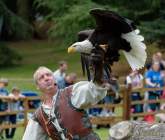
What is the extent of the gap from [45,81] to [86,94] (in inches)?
20.4

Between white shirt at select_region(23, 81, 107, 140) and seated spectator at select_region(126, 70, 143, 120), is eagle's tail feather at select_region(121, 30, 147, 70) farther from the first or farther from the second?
seated spectator at select_region(126, 70, 143, 120)

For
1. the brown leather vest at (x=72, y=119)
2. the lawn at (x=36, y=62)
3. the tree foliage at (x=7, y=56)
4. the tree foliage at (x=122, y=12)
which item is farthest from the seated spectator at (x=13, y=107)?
the tree foliage at (x=7, y=56)

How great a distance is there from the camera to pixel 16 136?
12.7m

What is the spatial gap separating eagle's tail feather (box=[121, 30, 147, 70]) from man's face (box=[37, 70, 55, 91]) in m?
0.88

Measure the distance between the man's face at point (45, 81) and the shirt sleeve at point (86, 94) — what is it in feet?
0.89

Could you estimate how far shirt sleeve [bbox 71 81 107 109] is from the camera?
15.0 ft

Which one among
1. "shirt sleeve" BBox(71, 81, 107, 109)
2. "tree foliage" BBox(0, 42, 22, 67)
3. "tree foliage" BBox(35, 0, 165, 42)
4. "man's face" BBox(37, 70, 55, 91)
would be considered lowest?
"tree foliage" BBox(0, 42, 22, 67)

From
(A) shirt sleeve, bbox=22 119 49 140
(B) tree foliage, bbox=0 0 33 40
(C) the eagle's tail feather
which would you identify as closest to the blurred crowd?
(A) shirt sleeve, bbox=22 119 49 140

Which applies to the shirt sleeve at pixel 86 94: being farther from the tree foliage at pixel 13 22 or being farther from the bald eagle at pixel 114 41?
the tree foliage at pixel 13 22

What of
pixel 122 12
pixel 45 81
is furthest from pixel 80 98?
pixel 122 12

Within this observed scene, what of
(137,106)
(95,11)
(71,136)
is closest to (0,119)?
(137,106)

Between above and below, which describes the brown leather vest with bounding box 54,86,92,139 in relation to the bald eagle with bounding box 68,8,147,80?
below

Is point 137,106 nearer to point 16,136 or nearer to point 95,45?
point 16,136

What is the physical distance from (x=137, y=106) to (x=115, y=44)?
9992mm
